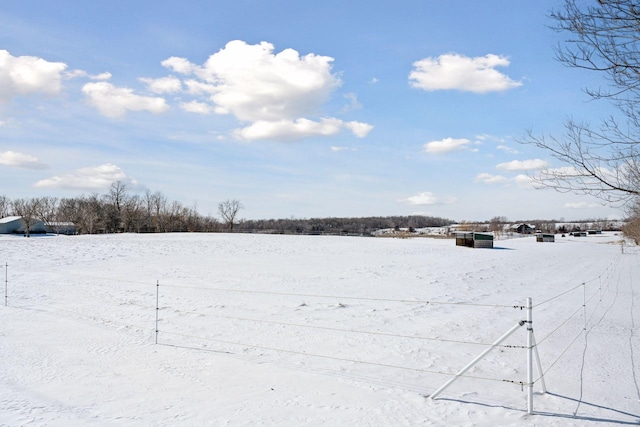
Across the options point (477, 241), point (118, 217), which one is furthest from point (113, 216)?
point (477, 241)

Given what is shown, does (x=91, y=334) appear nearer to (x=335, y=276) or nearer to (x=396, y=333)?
(x=396, y=333)

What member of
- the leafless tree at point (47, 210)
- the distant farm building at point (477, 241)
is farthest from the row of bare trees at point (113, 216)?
the distant farm building at point (477, 241)

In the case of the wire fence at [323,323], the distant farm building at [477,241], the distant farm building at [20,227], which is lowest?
the wire fence at [323,323]

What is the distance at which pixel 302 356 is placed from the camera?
851 centimetres

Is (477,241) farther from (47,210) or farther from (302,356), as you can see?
(47,210)

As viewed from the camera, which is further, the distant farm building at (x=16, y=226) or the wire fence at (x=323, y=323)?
the distant farm building at (x=16, y=226)

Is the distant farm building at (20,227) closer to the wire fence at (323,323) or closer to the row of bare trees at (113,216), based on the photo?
the row of bare trees at (113,216)

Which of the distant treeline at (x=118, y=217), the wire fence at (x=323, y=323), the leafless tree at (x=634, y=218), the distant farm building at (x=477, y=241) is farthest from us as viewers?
the distant treeline at (x=118, y=217)

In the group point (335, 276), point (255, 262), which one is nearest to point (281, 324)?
point (335, 276)

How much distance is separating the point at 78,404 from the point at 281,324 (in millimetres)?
5814

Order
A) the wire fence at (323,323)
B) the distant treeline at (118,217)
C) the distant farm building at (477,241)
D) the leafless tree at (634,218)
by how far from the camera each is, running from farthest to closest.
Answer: the distant treeline at (118,217) → the distant farm building at (477,241) → the leafless tree at (634,218) → the wire fence at (323,323)

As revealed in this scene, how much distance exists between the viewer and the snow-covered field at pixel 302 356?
5.80 metres

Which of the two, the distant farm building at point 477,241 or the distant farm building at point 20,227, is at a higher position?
the distant farm building at point 20,227

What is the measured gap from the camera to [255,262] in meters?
27.3
